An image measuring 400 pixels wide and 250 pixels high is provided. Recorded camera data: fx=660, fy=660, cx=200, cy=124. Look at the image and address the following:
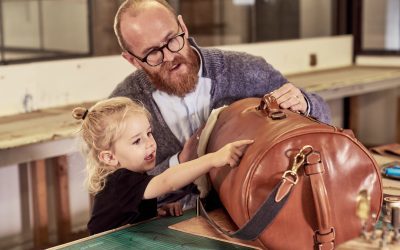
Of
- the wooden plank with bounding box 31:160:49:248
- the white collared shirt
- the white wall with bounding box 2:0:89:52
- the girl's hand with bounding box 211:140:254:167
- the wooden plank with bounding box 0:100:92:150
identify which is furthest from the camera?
the white wall with bounding box 2:0:89:52

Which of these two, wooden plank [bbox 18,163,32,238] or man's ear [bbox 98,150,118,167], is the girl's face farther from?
wooden plank [bbox 18,163,32,238]

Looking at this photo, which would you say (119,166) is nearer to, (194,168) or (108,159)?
(108,159)

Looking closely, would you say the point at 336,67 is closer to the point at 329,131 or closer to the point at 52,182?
the point at 52,182

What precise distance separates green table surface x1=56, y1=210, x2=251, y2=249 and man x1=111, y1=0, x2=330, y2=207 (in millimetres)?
302

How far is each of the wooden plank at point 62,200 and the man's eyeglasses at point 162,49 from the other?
1.37 meters

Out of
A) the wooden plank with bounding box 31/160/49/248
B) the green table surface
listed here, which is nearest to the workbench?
the green table surface

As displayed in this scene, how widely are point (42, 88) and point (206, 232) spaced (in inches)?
70.1

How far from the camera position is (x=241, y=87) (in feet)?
5.81

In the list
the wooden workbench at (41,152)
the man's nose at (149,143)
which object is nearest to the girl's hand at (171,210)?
the man's nose at (149,143)

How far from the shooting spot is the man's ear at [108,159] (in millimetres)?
1430

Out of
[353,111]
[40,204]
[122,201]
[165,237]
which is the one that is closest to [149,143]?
[122,201]

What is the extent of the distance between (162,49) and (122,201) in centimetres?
41

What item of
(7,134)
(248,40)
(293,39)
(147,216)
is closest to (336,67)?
(293,39)

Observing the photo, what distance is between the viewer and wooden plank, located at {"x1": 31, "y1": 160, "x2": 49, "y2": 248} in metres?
2.79
